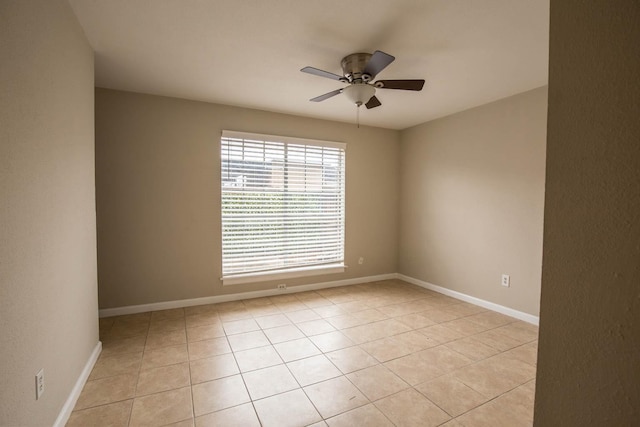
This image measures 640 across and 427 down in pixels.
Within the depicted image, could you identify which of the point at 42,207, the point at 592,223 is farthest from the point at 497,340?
the point at 42,207

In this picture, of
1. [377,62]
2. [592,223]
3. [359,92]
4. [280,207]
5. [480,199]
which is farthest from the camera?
[280,207]

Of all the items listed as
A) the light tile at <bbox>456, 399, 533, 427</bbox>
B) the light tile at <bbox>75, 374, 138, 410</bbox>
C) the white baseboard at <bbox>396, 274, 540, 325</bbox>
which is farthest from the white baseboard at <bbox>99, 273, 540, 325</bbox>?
the light tile at <bbox>456, 399, 533, 427</bbox>

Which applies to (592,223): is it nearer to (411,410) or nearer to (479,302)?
(411,410)

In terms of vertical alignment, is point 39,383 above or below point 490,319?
above

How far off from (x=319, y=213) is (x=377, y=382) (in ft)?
8.44

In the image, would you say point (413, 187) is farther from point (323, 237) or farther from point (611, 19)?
point (611, 19)

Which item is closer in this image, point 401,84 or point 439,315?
point 401,84

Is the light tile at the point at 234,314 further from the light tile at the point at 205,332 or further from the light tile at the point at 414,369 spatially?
the light tile at the point at 414,369

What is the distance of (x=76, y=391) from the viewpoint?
1.92m

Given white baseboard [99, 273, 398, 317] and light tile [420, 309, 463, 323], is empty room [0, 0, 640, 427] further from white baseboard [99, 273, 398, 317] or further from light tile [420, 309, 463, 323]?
light tile [420, 309, 463, 323]

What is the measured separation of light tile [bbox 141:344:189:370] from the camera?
2371 millimetres

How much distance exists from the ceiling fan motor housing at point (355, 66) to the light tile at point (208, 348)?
8.45ft

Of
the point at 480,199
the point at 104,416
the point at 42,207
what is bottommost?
the point at 104,416

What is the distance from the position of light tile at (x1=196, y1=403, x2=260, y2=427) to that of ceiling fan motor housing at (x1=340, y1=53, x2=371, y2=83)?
254 cm
